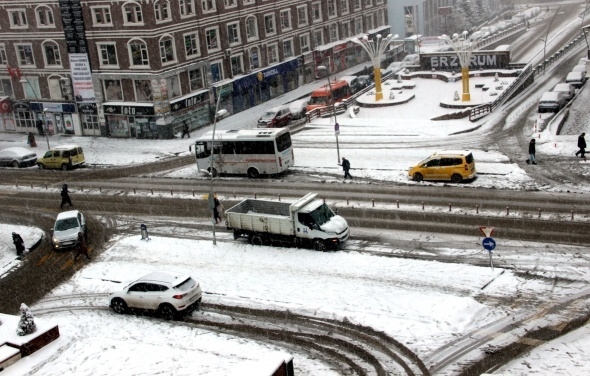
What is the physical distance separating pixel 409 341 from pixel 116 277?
14669mm

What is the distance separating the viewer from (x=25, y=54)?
65.8 m

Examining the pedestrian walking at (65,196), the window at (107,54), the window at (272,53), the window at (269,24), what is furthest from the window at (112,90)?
the pedestrian walking at (65,196)

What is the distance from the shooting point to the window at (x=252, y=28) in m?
71.1

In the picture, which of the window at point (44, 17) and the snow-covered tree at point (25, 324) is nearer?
the snow-covered tree at point (25, 324)

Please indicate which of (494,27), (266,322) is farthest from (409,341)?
(494,27)

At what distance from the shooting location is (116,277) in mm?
31844

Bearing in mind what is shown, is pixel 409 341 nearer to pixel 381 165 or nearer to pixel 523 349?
pixel 523 349

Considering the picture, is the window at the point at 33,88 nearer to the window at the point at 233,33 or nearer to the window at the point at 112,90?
the window at the point at 112,90

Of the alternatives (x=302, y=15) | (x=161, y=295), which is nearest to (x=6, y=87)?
(x=302, y=15)

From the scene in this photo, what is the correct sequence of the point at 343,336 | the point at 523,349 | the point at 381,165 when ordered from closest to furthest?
1. the point at 523,349
2. the point at 343,336
3. the point at 381,165

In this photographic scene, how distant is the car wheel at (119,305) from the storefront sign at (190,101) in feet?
112

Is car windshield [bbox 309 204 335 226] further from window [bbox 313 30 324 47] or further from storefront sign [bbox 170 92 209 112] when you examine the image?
window [bbox 313 30 324 47]

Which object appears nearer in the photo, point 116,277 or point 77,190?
point 116,277

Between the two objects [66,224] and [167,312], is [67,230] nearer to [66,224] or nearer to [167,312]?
[66,224]
